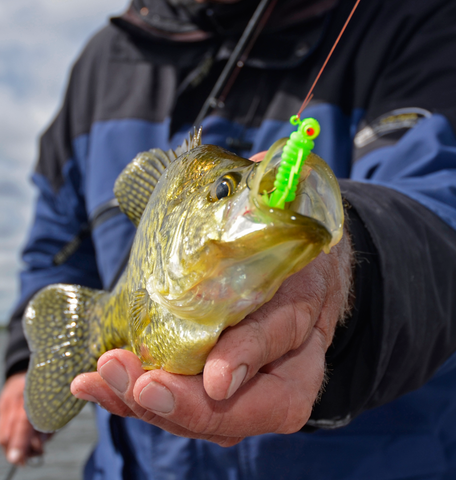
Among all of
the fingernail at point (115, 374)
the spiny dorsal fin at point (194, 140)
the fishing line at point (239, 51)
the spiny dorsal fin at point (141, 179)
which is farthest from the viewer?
the fishing line at point (239, 51)

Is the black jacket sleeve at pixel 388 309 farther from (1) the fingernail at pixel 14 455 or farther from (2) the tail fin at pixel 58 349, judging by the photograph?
(1) the fingernail at pixel 14 455

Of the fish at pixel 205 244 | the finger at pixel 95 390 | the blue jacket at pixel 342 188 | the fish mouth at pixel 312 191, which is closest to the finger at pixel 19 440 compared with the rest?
the blue jacket at pixel 342 188

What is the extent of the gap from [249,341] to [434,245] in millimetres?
830

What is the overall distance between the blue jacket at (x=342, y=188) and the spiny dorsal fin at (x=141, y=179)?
A: 0.60 metres

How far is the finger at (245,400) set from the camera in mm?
954

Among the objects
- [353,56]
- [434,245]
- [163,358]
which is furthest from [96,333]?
[353,56]

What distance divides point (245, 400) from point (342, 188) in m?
0.76

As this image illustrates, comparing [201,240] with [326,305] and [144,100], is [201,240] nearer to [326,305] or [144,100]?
[326,305]

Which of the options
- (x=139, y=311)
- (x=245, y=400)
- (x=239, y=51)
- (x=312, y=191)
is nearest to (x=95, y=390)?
(x=139, y=311)

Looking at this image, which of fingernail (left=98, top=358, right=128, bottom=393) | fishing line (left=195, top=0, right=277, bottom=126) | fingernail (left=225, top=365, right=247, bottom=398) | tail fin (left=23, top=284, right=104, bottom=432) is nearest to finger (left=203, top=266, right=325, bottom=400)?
fingernail (left=225, top=365, right=247, bottom=398)

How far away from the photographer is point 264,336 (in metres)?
0.91

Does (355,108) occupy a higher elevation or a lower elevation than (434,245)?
higher

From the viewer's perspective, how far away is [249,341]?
2.96ft

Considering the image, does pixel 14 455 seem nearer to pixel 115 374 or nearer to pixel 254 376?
pixel 115 374
